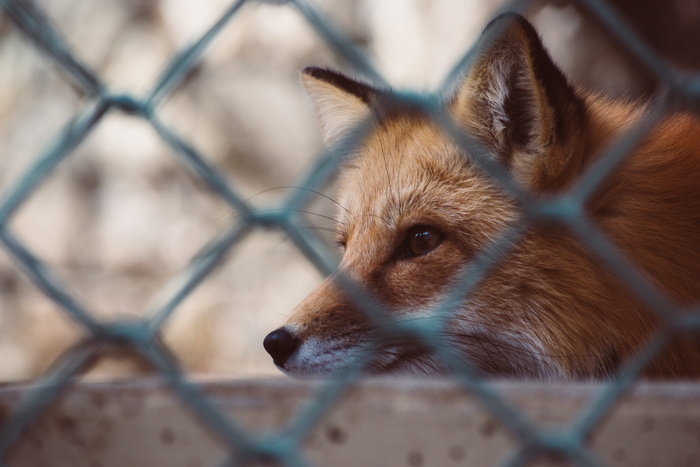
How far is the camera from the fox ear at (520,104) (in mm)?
1448

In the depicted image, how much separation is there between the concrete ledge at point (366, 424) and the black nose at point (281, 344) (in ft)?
2.58

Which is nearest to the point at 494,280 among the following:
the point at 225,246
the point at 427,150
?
the point at 427,150

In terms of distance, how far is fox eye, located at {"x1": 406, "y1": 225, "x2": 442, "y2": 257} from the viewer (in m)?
1.89

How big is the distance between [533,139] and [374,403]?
95cm

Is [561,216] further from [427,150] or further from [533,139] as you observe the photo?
[427,150]

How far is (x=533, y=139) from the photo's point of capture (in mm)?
1667

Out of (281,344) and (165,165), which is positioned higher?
(165,165)

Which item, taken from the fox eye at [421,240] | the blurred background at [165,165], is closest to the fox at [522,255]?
the fox eye at [421,240]

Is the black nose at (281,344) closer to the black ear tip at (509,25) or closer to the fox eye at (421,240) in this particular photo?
the fox eye at (421,240)

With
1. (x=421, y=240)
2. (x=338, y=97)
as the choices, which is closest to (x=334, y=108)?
(x=338, y=97)

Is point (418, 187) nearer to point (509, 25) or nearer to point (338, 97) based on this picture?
point (338, 97)

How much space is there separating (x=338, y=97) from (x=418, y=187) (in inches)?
20.2

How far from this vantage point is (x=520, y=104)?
165 cm

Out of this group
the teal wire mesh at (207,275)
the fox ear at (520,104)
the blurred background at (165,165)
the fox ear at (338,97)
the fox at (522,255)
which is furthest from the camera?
the blurred background at (165,165)
